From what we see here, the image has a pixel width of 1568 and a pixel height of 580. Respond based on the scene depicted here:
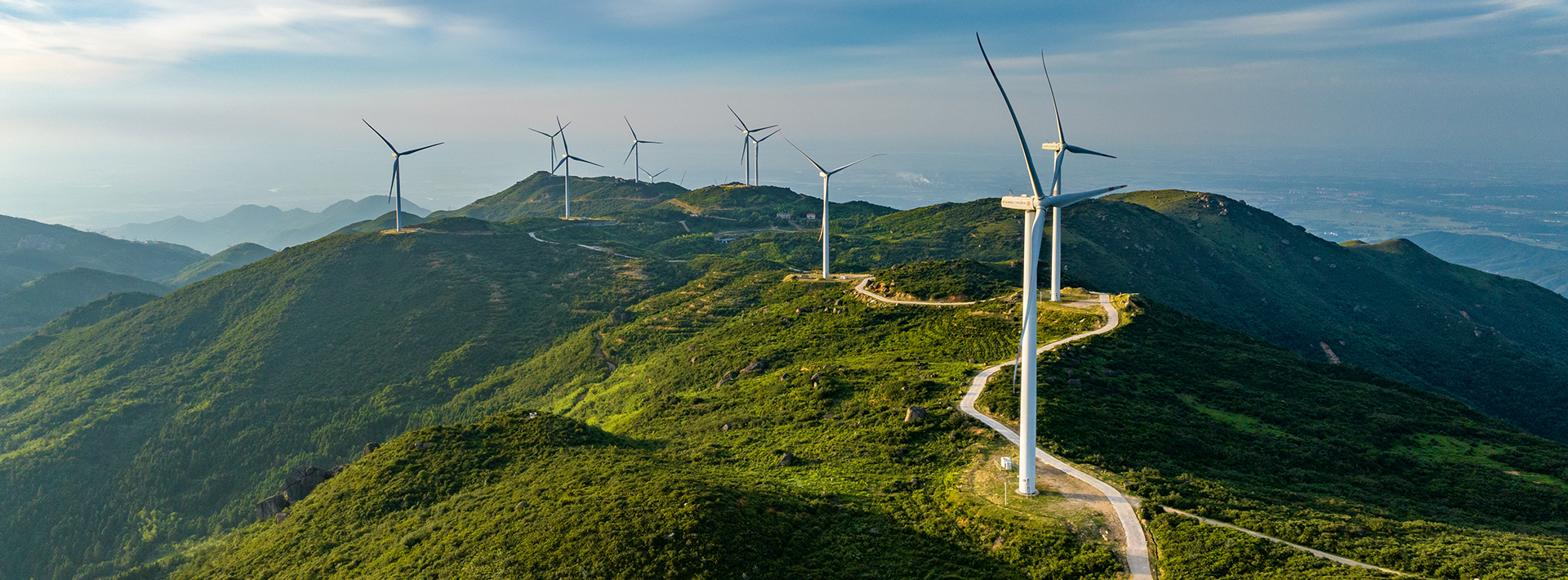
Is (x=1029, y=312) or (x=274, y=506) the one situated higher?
(x=1029, y=312)

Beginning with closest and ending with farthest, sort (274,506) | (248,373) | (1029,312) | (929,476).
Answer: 1. (1029,312)
2. (929,476)
3. (274,506)
4. (248,373)

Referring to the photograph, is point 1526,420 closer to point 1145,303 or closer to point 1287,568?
point 1145,303

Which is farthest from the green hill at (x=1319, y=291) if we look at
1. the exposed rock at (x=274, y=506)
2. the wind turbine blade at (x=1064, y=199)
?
the exposed rock at (x=274, y=506)

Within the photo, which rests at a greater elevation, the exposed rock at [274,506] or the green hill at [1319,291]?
the green hill at [1319,291]

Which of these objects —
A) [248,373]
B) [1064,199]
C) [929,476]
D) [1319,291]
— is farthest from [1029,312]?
[1319,291]

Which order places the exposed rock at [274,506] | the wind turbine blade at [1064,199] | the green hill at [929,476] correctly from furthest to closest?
the exposed rock at [274,506] → the wind turbine blade at [1064,199] → the green hill at [929,476]

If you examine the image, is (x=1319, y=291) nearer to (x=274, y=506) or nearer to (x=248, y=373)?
(x=274, y=506)

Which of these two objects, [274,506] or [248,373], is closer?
[274,506]

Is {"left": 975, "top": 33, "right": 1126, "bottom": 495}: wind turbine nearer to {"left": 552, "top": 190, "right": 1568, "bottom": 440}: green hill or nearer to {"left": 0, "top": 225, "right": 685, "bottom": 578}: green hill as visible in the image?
{"left": 552, "top": 190, "right": 1568, "bottom": 440}: green hill

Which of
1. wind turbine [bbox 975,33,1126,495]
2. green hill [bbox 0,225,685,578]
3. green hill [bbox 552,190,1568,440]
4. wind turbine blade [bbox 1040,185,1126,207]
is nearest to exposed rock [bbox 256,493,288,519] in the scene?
green hill [bbox 0,225,685,578]

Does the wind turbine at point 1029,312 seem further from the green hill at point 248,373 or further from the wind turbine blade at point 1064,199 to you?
the green hill at point 248,373
